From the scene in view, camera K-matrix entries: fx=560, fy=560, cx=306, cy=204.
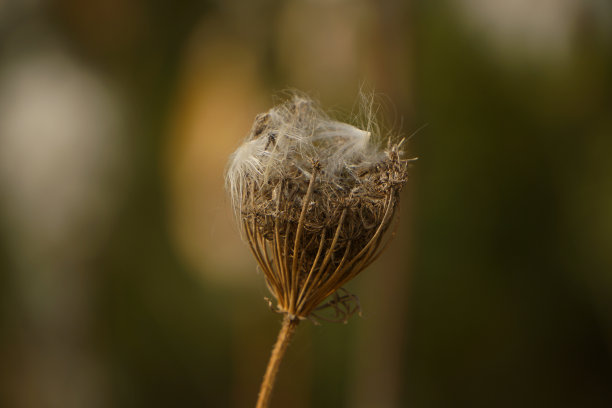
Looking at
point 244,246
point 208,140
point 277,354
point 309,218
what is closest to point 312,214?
point 309,218

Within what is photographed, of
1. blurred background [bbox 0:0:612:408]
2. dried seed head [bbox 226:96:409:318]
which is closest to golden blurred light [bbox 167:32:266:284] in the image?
blurred background [bbox 0:0:612:408]


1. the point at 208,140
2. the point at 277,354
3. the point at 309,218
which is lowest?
the point at 277,354

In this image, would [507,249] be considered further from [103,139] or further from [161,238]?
[103,139]

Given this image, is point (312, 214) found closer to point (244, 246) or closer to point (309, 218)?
point (309, 218)

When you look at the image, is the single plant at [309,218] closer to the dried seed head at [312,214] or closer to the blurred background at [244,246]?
the dried seed head at [312,214]

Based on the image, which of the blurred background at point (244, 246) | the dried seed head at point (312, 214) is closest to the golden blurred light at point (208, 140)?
the blurred background at point (244, 246)

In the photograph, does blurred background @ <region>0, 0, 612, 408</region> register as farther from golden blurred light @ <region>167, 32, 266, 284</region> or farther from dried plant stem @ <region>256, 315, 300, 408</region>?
dried plant stem @ <region>256, 315, 300, 408</region>
